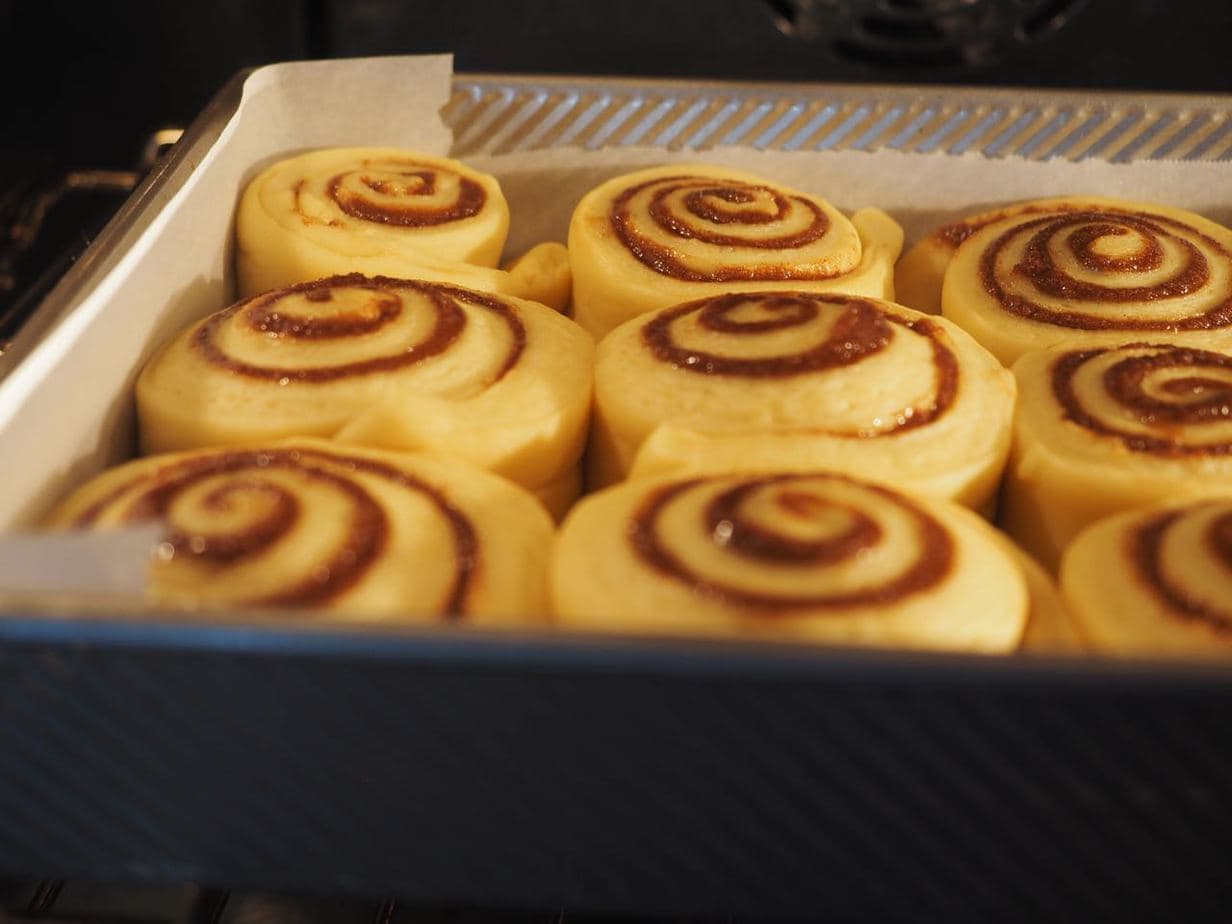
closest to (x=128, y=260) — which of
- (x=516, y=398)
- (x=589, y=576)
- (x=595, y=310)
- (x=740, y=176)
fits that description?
(x=516, y=398)

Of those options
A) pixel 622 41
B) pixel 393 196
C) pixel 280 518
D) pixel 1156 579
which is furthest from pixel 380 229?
pixel 1156 579

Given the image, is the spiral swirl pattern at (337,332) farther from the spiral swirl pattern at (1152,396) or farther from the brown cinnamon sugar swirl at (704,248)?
the spiral swirl pattern at (1152,396)

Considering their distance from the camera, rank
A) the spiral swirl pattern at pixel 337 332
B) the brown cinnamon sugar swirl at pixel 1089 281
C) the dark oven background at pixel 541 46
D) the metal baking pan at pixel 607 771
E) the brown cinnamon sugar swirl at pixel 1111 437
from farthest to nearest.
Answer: the dark oven background at pixel 541 46 → the brown cinnamon sugar swirl at pixel 1089 281 → the spiral swirl pattern at pixel 337 332 → the brown cinnamon sugar swirl at pixel 1111 437 → the metal baking pan at pixel 607 771

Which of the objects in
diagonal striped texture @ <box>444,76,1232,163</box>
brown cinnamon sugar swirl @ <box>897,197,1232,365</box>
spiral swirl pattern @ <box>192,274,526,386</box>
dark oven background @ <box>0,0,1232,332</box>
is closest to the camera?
spiral swirl pattern @ <box>192,274,526,386</box>

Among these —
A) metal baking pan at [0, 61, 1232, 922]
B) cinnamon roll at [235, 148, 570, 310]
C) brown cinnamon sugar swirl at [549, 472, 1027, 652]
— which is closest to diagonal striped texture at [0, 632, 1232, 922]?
metal baking pan at [0, 61, 1232, 922]

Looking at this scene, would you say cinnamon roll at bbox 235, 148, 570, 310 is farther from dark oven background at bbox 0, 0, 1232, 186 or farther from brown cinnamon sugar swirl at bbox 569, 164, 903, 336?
dark oven background at bbox 0, 0, 1232, 186

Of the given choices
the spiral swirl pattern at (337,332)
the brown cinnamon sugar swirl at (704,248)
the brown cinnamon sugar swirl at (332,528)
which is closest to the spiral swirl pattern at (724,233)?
the brown cinnamon sugar swirl at (704,248)
